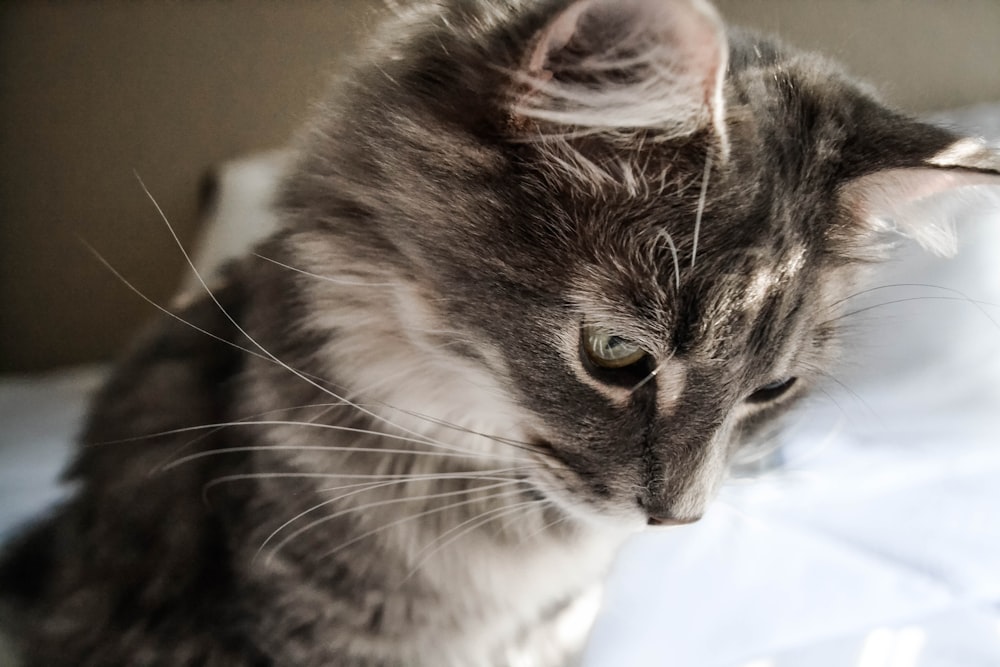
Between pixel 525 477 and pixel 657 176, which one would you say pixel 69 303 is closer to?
pixel 525 477

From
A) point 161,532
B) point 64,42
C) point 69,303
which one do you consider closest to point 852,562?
point 161,532

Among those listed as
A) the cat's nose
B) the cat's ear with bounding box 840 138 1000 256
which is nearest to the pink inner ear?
the cat's ear with bounding box 840 138 1000 256

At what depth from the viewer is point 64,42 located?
5.83 feet

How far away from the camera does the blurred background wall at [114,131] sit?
1707 millimetres

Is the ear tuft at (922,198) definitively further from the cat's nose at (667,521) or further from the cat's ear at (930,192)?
the cat's nose at (667,521)

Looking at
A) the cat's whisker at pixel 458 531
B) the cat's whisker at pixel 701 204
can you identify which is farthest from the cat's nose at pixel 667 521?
the cat's whisker at pixel 701 204

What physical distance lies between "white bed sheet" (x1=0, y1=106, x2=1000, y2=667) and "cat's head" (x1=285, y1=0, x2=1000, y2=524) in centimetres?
24

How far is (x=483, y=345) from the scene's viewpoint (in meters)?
0.65

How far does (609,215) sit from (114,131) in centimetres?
172

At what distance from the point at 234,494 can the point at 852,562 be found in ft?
2.85

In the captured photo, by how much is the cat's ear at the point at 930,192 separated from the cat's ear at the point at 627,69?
24 centimetres

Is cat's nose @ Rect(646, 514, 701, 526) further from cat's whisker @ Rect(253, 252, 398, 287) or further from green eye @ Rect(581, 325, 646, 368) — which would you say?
cat's whisker @ Rect(253, 252, 398, 287)

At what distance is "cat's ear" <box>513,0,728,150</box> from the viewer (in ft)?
1.46

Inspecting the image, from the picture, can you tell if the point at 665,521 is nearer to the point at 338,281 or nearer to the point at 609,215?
the point at 609,215
